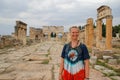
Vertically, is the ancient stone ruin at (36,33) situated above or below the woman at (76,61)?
above

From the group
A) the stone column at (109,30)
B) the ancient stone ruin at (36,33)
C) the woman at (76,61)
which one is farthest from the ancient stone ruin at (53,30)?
the woman at (76,61)

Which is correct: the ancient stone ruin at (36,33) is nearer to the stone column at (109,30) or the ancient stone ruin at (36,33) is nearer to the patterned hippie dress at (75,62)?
the stone column at (109,30)

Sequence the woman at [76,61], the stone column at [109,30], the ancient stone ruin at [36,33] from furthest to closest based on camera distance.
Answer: the ancient stone ruin at [36,33] < the stone column at [109,30] < the woman at [76,61]

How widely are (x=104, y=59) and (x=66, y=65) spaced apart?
28.6 ft

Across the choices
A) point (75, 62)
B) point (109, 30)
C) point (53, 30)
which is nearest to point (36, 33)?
point (53, 30)

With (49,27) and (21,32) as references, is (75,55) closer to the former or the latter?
(21,32)

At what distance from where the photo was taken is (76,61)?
4.75 m

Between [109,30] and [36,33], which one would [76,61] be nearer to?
[109,30]

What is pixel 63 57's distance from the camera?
4.99m

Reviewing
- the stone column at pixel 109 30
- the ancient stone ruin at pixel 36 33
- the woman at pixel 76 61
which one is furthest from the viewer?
the ancient stone ruin at pixel 36 33

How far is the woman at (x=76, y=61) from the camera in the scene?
4.73 m

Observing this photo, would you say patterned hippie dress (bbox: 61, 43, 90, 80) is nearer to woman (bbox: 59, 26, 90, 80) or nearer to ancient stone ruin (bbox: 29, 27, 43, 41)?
woman (bbox: 59, 26, 90, 80)

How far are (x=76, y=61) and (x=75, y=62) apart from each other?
0.03m

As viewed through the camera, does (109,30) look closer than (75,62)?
No
